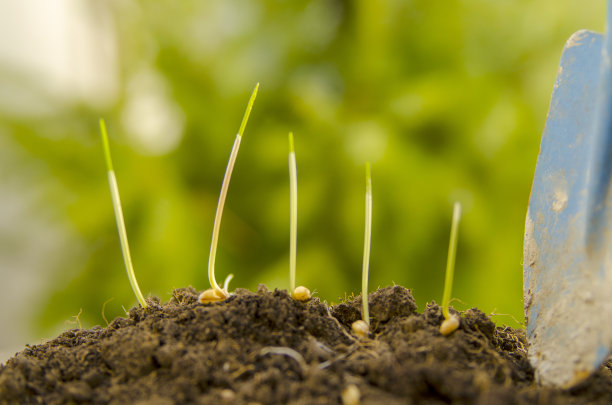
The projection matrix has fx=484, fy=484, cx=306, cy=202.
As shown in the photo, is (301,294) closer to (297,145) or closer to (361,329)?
(361,329)

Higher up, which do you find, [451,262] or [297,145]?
[297,145]

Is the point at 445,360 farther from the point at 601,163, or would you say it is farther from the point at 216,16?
the point at 216,16

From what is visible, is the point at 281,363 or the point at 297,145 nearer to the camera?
the point at 281,363

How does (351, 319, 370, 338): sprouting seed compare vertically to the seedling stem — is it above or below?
below

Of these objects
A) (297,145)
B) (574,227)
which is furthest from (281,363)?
(297,145)

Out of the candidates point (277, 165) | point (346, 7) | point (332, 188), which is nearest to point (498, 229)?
point (332, 188)

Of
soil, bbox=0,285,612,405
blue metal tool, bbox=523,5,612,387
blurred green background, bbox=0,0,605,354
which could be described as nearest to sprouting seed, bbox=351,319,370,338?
soil, bbox=0,285,612,405

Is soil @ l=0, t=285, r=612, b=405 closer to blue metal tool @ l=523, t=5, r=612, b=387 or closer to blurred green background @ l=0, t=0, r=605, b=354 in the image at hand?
blue metal tool @ l=523, t=5, r=612, b=387
